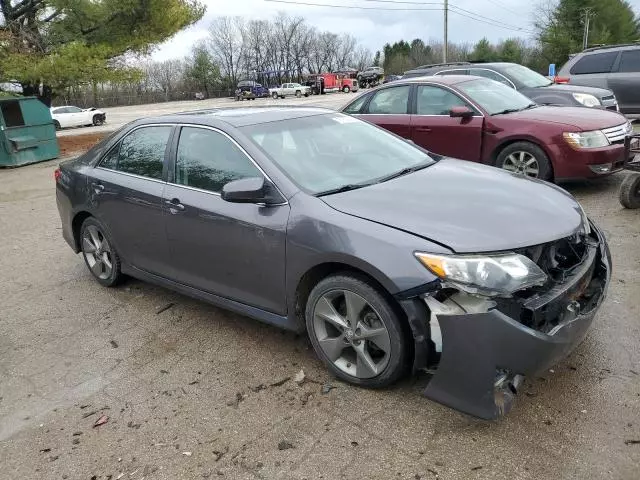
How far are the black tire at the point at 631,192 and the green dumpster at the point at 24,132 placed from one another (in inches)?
513

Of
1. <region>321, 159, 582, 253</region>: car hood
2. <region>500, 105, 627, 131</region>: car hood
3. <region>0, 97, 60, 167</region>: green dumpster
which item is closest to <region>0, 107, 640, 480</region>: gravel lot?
<region>321, 159, 582, 253</region>: car hood

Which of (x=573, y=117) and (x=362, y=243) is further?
(x=573, y=117)

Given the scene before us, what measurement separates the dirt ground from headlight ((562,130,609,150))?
247cm

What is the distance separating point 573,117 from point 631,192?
1.25 meters

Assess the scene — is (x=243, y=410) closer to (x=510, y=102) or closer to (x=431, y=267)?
(x=431, y=267)

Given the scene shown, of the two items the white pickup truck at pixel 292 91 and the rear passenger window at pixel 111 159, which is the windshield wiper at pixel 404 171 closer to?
the rear passenger window at pixel 111 159

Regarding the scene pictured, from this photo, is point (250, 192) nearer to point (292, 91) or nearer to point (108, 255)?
point (108, 255)

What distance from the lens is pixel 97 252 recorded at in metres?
4.91

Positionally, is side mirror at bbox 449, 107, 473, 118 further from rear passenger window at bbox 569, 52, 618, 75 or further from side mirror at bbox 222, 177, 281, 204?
rear passenger window at bbox 569, 52, 618, 75

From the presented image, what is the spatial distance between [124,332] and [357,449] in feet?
7.32

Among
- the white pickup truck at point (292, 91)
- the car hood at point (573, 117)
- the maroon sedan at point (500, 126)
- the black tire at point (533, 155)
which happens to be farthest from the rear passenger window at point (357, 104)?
the white pickup truck at point (292, 91)

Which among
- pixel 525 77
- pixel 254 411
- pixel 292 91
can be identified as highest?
pixel 525 77

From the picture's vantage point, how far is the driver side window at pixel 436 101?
7422 mm

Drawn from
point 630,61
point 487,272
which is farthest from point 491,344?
point 630,61
